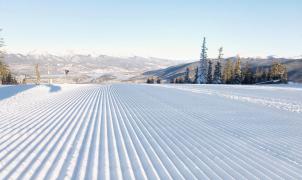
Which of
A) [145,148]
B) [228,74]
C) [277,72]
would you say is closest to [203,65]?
[228,74]

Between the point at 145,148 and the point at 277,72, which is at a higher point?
the point at 277,72

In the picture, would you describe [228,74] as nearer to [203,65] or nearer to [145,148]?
[203,65]

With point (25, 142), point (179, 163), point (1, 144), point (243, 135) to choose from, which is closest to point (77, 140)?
point (25, 142)

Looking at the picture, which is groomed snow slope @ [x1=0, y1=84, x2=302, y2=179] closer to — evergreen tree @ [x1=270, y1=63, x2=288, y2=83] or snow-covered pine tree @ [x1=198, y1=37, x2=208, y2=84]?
snow-covered pine tree @ [x1=198, y1=37, x2=208, y2=84]

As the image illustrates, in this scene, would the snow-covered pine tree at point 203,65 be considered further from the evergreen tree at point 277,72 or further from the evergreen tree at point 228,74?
the evergreen tree at point 277,72

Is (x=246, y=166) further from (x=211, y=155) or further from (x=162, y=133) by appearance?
(x=162, y=133)

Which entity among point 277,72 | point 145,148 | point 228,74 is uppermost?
point 277,72

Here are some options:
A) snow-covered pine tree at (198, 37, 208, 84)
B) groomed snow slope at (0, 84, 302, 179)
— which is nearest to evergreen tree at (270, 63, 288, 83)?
snow-covered pine tree at (198, 37, 208, 84)

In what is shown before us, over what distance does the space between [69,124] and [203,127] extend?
471 cm

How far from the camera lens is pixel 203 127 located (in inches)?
464

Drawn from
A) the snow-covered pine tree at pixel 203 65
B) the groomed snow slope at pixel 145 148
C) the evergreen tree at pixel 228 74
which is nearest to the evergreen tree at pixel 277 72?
the evergreen tree at pixel 228 74

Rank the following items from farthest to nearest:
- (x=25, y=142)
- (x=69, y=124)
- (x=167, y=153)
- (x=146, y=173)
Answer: (x=69, y=124)
(x=25, y=142)
(x=167, y=153)
(x=146, y=173)

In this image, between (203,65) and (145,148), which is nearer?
(145,148)

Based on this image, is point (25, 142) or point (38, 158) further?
point (25, 142)
